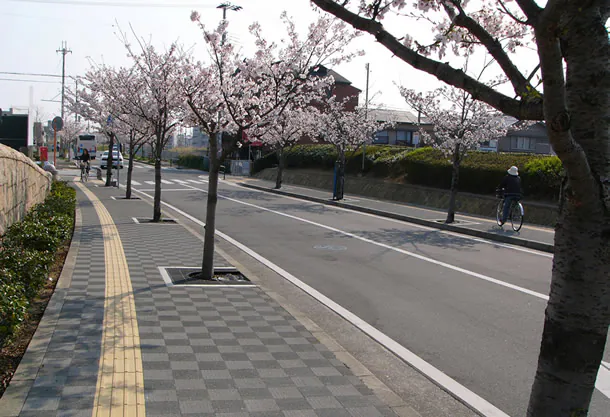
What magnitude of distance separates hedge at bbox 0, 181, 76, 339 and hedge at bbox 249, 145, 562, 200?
1614 centimetres

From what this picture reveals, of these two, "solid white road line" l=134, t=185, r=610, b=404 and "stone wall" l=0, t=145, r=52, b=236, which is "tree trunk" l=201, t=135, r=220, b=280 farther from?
"stone wall" l=0, t=145, r=52, b=236

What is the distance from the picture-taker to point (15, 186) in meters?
10.9

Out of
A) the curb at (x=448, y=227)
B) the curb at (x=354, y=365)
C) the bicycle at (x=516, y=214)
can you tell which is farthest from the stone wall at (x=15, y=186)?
the bicycle at (x=516, y=214)

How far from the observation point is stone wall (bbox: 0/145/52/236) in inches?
373

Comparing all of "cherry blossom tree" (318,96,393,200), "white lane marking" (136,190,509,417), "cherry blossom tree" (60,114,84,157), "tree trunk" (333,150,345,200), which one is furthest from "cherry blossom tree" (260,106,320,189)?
"cherry blossom tree" (60,114,84,157)

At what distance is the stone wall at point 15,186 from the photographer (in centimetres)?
948

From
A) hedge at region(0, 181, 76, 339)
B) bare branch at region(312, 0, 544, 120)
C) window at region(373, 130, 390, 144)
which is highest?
window at region(373, 130, 390, 144)

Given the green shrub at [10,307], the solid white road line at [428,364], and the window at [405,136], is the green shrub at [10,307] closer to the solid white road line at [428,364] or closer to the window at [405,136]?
the solid white road line at [428,364]

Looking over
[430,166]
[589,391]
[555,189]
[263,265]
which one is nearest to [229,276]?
[263,265]

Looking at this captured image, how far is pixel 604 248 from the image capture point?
9.74 feet

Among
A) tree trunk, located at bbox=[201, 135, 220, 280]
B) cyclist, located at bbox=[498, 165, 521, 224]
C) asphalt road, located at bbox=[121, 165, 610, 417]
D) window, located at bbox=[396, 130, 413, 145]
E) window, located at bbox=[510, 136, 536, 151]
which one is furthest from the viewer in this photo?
window, located at bbox=[396, 130, 413, 145]

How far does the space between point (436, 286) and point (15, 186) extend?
7.63m

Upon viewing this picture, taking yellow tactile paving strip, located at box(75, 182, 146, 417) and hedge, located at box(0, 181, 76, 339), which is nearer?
yellow tactile paving strip, located at box(75, 182, 146, 417)

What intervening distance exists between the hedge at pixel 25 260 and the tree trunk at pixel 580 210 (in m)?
4.26
